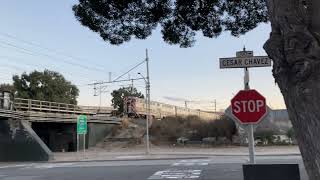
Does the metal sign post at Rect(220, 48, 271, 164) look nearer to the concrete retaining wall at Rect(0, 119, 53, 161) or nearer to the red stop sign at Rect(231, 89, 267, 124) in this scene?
the red stop sign at Rect(231, 89, 267, 124)

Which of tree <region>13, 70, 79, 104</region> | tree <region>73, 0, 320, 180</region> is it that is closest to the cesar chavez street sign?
tree <region>73, 0, 320, 180</region>

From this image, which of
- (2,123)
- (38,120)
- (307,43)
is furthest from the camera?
(38,120)

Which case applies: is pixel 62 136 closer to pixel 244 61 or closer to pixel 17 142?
pixel 17 142

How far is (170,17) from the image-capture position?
1135 centimetres

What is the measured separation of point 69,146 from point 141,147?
8129 millimetres

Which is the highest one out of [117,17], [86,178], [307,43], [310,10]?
[117,17]

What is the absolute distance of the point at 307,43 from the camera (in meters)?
5.78

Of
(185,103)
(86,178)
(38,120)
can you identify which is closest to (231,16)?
(86,178)

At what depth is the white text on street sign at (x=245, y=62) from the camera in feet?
34.4

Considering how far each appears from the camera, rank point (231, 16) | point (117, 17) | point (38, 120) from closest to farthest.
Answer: point (117, 17)
point (231, 16)
point (38, 120)

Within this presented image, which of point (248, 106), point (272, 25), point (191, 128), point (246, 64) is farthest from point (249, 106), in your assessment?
point (191, 128)

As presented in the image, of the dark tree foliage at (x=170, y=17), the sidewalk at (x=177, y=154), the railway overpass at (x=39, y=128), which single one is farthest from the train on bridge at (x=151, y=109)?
the dark tree foliage at (x=170, y=17)

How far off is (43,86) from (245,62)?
80543 mm

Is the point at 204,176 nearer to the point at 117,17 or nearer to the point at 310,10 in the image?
the point at 117,17
